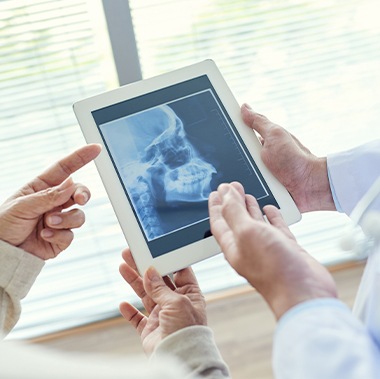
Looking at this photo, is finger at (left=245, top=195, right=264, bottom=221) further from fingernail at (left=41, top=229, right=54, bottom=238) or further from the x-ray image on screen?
fingernail at (left=41, top=229, right=54, bottom=238)

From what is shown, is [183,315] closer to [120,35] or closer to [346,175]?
[346,175]

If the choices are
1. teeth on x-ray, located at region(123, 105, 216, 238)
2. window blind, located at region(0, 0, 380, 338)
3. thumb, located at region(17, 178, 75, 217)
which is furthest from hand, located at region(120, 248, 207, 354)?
window blind, located at region(0, 0, 380, 338)

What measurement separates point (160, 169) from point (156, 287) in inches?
8.2

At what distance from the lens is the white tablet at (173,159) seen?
0.89 m

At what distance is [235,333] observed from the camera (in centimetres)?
175

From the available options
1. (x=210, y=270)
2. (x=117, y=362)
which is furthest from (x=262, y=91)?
(x=117, y=362)

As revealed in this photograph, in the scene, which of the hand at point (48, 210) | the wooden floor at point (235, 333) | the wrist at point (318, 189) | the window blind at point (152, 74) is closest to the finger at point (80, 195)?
the hand at point (48, 210)

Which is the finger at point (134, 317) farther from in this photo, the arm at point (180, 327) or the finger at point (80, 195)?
the finger at point (80, 195)

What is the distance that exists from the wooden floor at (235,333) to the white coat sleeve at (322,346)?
42.1 inches

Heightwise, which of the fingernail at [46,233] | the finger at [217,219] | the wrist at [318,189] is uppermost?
the finger at [217,219]

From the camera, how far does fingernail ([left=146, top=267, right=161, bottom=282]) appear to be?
0.86 meters

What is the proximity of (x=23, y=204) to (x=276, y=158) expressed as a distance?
471mm


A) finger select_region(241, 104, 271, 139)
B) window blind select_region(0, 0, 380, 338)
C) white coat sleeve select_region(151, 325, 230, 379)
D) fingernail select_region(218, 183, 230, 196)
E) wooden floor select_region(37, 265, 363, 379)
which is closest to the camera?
white coat sleeve select_region(151, 325, 230, 379)

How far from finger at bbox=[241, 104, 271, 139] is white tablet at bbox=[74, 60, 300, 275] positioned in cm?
1
